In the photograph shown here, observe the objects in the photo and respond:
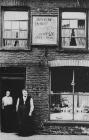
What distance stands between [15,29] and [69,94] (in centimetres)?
325

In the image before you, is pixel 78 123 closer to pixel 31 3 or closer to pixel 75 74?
pixel 75 74

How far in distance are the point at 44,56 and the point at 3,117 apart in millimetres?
2827

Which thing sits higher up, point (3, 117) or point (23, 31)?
point (23, 31)

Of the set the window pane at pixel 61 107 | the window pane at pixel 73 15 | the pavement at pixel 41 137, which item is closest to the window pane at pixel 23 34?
the window pane at pixel 73 15

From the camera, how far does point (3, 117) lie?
1769 cm

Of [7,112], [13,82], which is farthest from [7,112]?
[13,82]

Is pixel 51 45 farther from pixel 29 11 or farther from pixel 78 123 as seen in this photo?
pixel 78 123

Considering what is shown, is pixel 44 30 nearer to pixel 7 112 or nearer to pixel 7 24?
pixel 7 24

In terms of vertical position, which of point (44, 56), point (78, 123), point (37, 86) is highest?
point (44, 56)

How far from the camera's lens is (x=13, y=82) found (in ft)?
58.5

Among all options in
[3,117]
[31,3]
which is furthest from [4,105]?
[31,3]

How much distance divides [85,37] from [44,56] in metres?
1.75

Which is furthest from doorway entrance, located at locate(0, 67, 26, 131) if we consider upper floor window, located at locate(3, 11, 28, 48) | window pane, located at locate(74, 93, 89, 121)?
window pane, located at locate(74, 93, 89, 121)

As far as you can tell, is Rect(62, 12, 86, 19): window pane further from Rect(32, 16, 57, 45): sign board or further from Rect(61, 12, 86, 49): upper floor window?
Rect(32, 16, 57, 45): sign board
